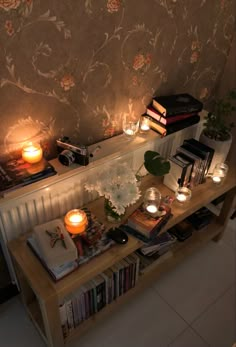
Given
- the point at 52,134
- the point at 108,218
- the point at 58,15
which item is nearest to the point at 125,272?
the point at 108,218

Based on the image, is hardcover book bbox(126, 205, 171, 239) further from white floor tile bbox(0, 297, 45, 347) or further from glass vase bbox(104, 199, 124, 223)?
white floor tile bbox(0, 297, 45, 347)

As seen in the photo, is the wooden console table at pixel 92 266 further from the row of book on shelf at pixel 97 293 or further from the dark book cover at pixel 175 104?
the dark book cover at pixel 175 104

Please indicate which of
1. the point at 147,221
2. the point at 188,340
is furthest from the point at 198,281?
the point at 147,221

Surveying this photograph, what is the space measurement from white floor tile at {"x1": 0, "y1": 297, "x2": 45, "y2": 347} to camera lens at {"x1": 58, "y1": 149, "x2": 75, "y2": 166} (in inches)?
38.1

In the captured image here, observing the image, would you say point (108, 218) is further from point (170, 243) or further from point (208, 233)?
point (208, 233)

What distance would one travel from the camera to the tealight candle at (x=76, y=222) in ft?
4.24

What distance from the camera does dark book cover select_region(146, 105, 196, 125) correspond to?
1.63 metres

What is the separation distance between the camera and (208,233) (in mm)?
2014

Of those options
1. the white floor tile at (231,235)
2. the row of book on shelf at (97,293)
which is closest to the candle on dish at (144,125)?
the row of book on shelf at (97,293)

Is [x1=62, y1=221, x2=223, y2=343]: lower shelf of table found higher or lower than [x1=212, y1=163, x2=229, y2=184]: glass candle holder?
lower

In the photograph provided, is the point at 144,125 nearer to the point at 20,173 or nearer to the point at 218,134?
the point at 218,134

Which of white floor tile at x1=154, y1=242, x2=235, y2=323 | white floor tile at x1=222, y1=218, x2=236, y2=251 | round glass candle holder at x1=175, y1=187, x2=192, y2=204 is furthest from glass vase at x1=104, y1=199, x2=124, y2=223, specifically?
white floor tile at x1=222, y1=218, x2=236, y2=251

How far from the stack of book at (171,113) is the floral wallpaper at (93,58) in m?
0.06

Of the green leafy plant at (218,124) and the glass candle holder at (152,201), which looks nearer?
the glass candle holder at (152,201)
